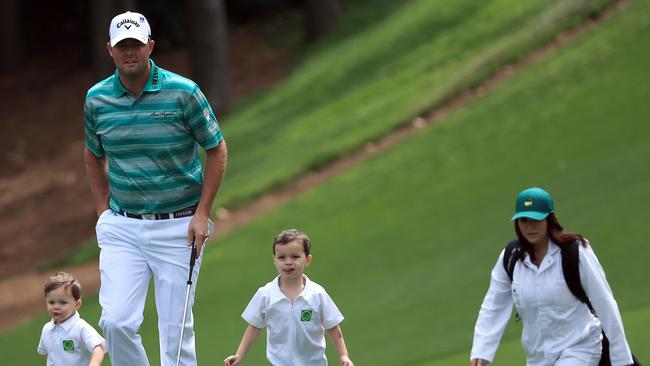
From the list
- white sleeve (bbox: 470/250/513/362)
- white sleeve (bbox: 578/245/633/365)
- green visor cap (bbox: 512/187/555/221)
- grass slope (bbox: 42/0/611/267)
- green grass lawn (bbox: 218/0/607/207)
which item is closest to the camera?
white sleeve (bbox: 578/245/633/365)

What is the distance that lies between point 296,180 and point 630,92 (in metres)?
5.77

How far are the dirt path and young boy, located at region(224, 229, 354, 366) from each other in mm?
12987

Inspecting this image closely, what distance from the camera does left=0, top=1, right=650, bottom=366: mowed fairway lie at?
15266 millimetres

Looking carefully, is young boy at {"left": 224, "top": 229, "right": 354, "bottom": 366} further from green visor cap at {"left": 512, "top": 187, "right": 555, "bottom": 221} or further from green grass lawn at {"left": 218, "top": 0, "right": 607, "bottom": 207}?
green grass lawn at {"left": 218, "top": 0, "right": 607, "bottom": 207}

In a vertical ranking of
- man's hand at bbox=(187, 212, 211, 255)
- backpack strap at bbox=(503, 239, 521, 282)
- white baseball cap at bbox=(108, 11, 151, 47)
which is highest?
white baseball cap at bbox=(108, 11, 151, 47)

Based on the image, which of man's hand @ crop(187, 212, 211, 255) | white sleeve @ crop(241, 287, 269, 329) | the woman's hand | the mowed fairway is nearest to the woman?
the woman's hand

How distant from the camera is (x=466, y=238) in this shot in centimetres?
1772

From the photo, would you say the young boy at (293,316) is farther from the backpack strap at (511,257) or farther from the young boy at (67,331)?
the backpack strap at (511,257)

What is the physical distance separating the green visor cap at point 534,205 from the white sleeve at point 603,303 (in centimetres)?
27

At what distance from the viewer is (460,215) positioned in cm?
1889

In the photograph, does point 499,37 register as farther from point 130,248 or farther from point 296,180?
point 130,248

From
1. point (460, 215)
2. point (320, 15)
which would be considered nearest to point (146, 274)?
point (460, 215)

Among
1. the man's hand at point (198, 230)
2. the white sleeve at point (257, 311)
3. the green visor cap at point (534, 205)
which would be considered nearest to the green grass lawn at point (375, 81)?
the white sleeve at point (257, 311)

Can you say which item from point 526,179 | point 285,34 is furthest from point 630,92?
point 285,34
